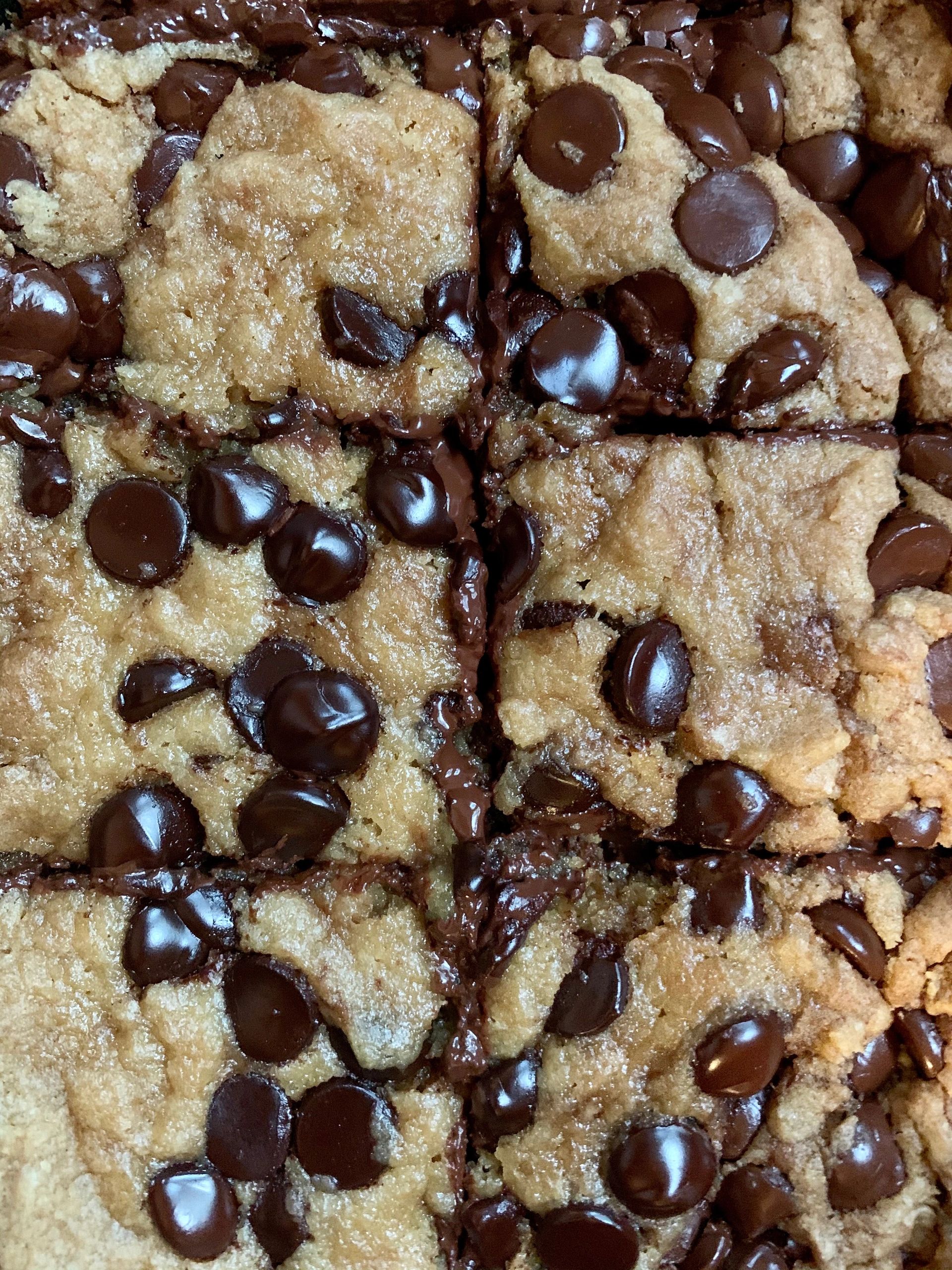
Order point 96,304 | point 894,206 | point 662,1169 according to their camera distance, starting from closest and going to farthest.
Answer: point 662,1169, point 96,304, point 894,206

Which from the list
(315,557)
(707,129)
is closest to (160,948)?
(315,557)

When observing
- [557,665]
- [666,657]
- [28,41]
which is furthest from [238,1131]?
[28,41]

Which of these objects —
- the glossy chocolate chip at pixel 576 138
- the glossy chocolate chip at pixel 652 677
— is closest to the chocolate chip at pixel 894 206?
the glossy chocolate chip at pixel 576 138

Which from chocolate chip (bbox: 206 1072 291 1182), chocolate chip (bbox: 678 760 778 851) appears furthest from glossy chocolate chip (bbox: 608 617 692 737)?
chocolate chip (bbox: 206 1072 291 1182)

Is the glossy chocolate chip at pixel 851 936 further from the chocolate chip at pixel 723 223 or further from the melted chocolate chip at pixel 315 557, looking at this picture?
the chocolate chip at pixel 723 223

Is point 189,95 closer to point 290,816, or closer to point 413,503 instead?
point 413,503

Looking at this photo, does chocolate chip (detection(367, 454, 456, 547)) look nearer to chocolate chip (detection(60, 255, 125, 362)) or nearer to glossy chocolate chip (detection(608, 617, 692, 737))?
glossy chocolate chip (detection(608, 617, 692, 737))
